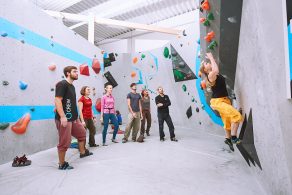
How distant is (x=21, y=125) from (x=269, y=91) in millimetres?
3658

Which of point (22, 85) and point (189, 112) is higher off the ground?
point (22, 85)

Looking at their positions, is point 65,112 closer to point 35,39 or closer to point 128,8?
point 35,39

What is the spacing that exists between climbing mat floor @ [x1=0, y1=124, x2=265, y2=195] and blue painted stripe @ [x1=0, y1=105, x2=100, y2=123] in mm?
683

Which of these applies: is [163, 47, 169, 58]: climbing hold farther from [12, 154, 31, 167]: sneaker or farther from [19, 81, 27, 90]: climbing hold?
[12, 154, 31, 167]: sneaker

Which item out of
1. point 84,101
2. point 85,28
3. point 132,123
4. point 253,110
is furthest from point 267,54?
point 85,28

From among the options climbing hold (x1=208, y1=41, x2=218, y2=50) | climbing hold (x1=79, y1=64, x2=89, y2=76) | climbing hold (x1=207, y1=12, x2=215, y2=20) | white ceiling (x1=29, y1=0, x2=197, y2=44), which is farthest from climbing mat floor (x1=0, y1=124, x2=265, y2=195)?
white ceiling (x1=29, y1=0, x2=197, y2=44)

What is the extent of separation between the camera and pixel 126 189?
229 cm

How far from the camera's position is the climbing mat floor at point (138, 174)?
7.59 ft

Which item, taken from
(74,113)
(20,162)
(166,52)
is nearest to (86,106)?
(74,113)

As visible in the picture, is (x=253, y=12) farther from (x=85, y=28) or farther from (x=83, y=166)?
(x=85, y=28)

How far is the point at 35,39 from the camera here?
429cm

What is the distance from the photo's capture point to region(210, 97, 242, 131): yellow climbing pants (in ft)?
9.51

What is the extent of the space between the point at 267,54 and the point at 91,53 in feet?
19.1

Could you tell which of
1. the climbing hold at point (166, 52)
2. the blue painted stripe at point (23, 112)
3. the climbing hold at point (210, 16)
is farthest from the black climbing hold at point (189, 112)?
the climbing hold at point (210, 16)
